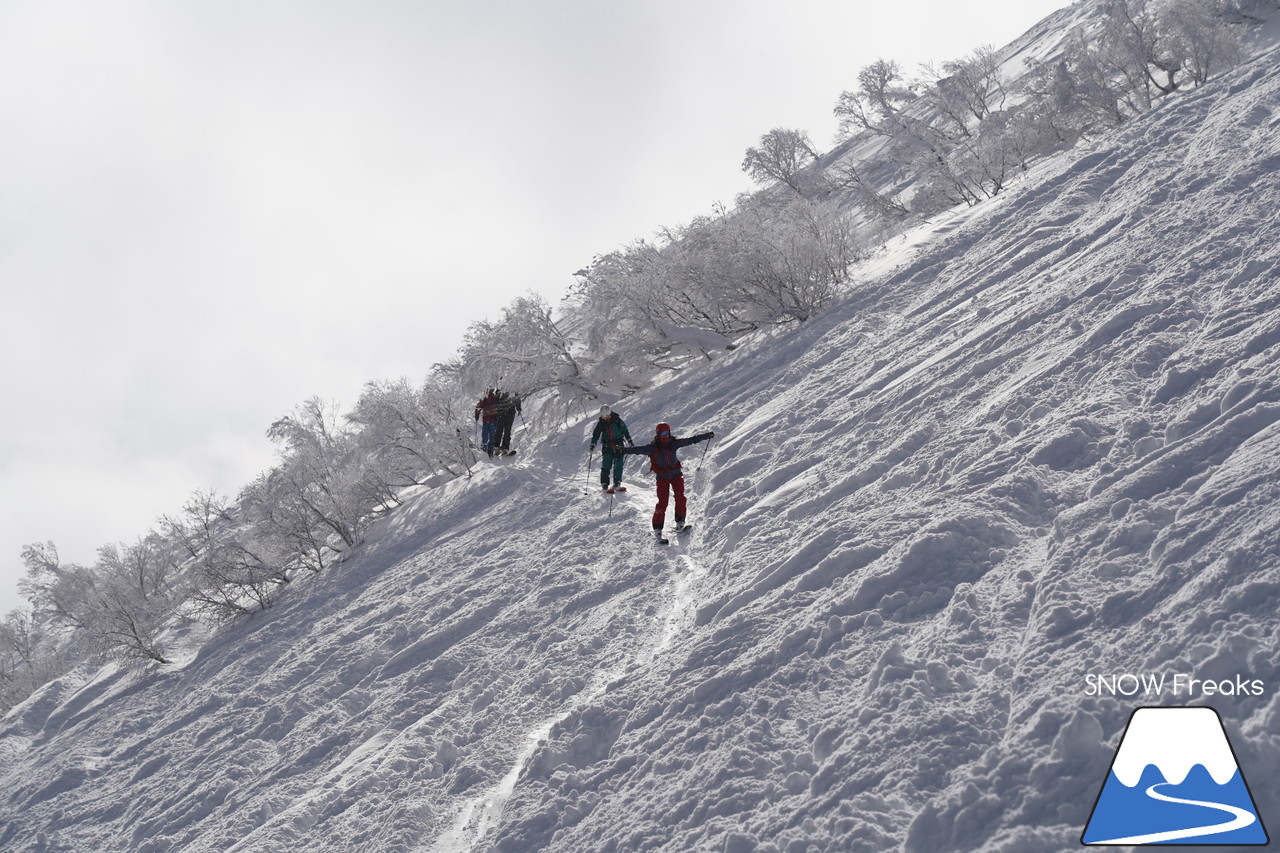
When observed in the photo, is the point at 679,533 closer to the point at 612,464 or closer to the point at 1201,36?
the point at 612,464

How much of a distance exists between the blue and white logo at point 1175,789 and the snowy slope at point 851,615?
3.3 inches

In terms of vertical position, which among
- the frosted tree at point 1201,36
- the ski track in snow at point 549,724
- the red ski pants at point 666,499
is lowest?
the ski track in snow at point 549,724

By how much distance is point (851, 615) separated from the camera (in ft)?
17.2

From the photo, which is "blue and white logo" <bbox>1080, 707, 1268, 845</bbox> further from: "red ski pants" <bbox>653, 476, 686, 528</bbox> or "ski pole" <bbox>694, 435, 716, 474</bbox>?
"ski pole" <bbox>694, 435, 716, 474</bbox>

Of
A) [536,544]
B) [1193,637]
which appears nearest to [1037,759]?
[1193,637]

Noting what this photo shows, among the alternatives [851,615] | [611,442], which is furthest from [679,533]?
[851,615]

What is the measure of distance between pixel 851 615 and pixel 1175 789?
2177 mm

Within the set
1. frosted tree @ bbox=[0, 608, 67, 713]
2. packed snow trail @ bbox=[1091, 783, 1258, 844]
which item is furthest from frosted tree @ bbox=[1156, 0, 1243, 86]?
frosted tree @ bbox=[0, 608, 67, 713]

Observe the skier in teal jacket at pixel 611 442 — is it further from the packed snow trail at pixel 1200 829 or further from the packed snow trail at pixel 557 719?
the packed snow trail at pixel 1200 829

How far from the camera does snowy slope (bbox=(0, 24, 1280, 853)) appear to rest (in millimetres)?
3902

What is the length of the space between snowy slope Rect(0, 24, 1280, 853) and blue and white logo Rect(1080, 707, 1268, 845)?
8cm

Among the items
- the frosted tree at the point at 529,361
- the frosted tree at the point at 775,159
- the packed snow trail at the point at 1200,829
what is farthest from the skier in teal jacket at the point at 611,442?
the frosted tree at the point at 775,159

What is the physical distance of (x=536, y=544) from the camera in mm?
10539

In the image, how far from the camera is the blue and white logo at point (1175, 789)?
2987 millimetres
